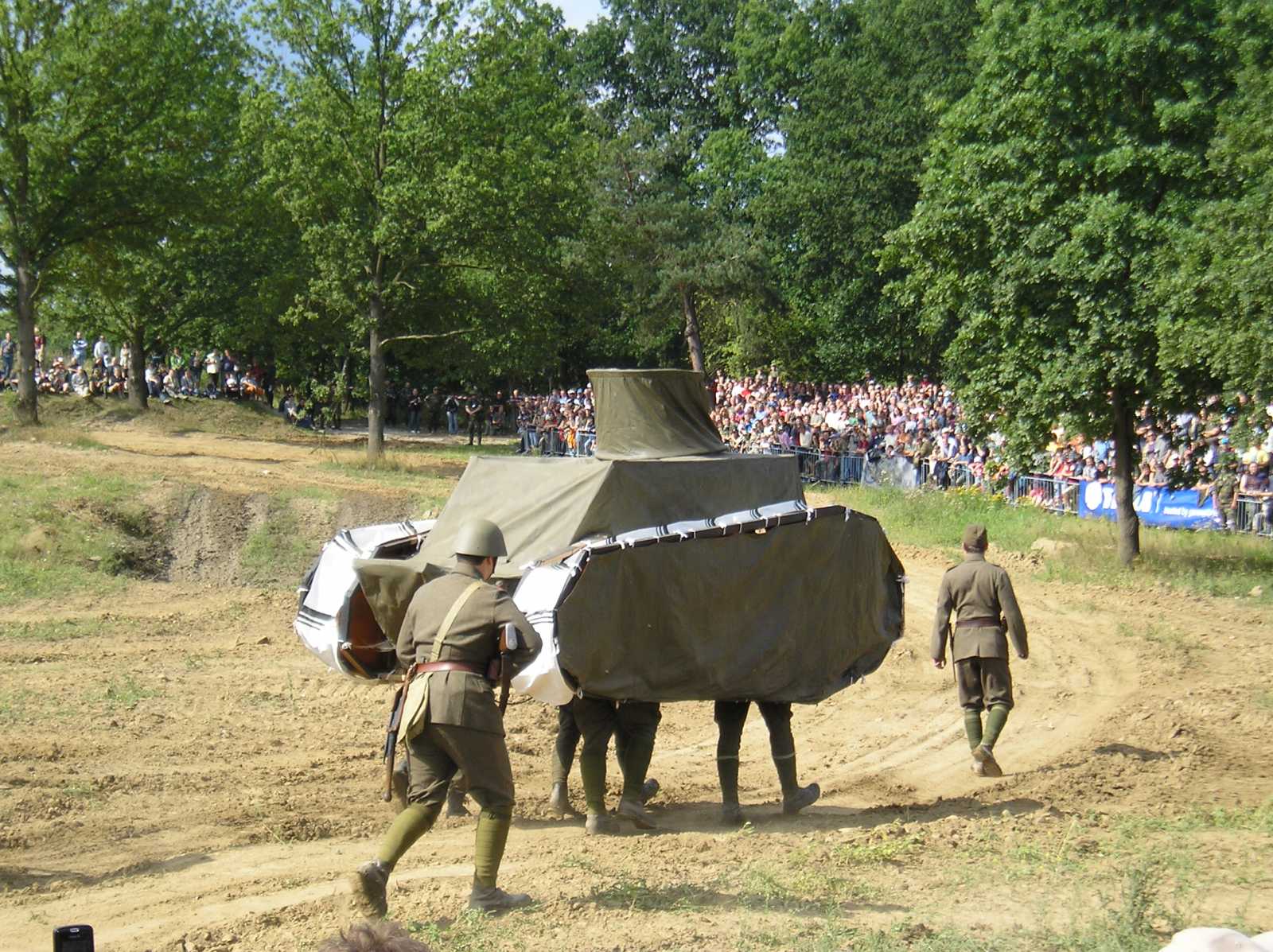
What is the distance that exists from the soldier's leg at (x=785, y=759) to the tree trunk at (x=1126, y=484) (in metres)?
13.5

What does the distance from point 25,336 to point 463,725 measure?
30944 millimetres

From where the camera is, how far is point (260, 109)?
106ft

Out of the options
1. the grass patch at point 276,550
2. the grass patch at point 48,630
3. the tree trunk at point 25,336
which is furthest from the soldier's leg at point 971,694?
the tree trunk at point 25,336

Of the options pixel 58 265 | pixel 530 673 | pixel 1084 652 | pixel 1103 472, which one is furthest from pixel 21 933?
pixel 58 265

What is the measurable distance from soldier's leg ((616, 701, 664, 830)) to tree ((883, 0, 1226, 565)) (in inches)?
499

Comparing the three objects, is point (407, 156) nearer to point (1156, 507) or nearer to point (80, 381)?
point (80, 381)

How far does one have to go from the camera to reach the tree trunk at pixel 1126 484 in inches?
872

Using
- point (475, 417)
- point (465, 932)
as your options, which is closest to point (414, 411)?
point (475, 417)

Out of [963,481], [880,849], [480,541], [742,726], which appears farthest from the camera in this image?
[963,481]

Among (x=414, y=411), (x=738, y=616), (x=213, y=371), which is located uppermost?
(x=213, y=371)

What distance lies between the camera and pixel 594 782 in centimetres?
962

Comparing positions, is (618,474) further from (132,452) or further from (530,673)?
(132,452)

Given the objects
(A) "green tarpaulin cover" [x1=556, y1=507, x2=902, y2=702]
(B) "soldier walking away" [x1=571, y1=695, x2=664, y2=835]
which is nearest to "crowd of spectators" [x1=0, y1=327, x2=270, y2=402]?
(B) "soldier walking away" [x1=571, y1=695, x2=664, y2=835]

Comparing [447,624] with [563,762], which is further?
[563,762]
